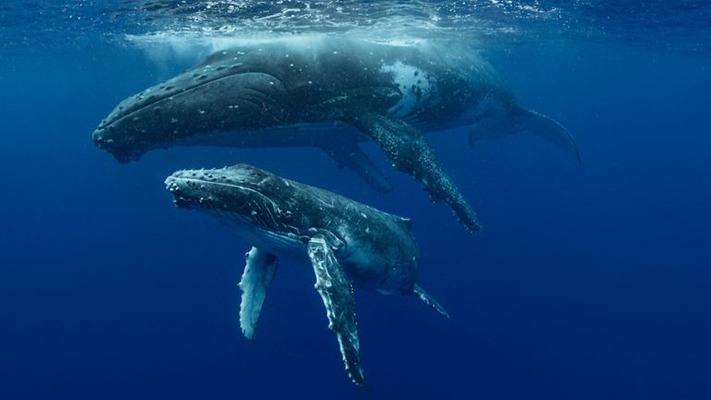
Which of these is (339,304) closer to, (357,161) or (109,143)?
(109,143)

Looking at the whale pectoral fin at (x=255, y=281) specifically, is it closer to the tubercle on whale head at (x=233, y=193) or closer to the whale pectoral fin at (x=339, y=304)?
the tubercle on whale head at (x=233, y=193)

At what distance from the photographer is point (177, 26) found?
80.4 ft

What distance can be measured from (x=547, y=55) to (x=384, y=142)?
46802 mm

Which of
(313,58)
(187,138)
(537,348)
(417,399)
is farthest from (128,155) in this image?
(537,348)

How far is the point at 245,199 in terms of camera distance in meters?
6.70

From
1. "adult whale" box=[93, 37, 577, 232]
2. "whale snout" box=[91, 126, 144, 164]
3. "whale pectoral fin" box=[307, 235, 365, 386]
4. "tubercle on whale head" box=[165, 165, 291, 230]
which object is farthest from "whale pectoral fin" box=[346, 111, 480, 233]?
"whale snout" box=[91, 126, 144, 164]

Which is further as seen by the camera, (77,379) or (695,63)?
(695,63)

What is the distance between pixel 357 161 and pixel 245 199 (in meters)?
8.09

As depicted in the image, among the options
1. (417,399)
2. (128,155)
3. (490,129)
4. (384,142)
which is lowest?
(417,399)

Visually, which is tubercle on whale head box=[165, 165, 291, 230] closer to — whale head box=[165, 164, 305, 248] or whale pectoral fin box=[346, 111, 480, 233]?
whale head box=[165, 164, 305, 248]

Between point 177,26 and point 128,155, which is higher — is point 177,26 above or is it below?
below

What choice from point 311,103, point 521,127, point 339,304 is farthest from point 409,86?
point 521,127

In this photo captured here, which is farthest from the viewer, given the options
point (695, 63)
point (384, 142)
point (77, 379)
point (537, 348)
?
point (695, 63)

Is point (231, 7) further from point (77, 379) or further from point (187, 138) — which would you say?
point (77, 379)
